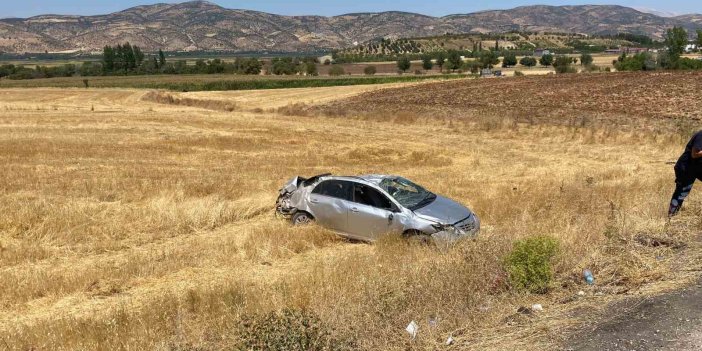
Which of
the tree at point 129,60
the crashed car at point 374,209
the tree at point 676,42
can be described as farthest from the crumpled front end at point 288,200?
the tree at point 129,60

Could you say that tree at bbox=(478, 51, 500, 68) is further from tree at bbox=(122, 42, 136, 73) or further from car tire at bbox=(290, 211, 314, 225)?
car tire at bbox=(290, 211, 314, 225)

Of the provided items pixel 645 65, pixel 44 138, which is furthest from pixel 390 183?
pixel 645 65

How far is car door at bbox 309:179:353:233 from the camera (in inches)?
474

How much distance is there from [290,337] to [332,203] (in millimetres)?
6976

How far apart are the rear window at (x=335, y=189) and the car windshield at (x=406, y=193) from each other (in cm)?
75

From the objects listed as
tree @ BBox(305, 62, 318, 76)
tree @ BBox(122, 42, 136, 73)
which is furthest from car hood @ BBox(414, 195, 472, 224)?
tree @ BBox(122, 42, 136, 73)

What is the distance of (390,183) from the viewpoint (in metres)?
12.3

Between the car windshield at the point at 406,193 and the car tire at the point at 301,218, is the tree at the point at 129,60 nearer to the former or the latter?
the car tire at the point at 301,218

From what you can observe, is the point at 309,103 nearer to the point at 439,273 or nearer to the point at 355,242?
the point at 355,242

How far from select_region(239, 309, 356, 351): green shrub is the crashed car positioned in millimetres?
5401

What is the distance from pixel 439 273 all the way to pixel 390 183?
16.6 ft

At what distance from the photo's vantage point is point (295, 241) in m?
11.6

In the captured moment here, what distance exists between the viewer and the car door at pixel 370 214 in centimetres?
1129

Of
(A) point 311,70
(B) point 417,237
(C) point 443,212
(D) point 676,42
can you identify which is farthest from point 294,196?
(A) point 311,70
